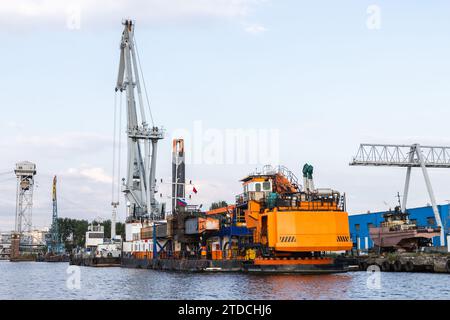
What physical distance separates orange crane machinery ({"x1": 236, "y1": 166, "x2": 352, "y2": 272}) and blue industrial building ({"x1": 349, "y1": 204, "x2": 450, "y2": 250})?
117ft

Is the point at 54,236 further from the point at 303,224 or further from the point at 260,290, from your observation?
the point at 260,290

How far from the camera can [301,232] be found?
51.4m

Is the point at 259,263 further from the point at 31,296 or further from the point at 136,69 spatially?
the point at 136,69

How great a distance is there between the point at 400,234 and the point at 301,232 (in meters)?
32.7

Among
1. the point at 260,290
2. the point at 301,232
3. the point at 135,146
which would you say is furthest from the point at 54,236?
the point at 260,290

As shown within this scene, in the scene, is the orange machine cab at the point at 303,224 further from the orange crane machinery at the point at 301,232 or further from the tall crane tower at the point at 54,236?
the tall crane tower at the point at 54,236

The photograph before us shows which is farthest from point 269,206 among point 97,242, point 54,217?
point 54,217

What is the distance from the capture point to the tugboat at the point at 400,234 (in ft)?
255

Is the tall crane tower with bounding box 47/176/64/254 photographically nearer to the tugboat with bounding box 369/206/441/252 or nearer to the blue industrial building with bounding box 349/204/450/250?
the blue industrial building with bounding box 349/204/450/250

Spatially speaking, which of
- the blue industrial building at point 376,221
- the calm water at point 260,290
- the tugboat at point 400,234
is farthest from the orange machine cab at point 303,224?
the blue industrial building at point 376,221

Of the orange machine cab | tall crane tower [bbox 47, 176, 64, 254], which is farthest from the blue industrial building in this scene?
tall crane tower [bbox 47, 176, 64, 254]

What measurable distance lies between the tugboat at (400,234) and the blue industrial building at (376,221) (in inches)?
133

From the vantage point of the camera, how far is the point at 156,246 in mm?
80312

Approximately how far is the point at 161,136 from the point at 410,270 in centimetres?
5153
